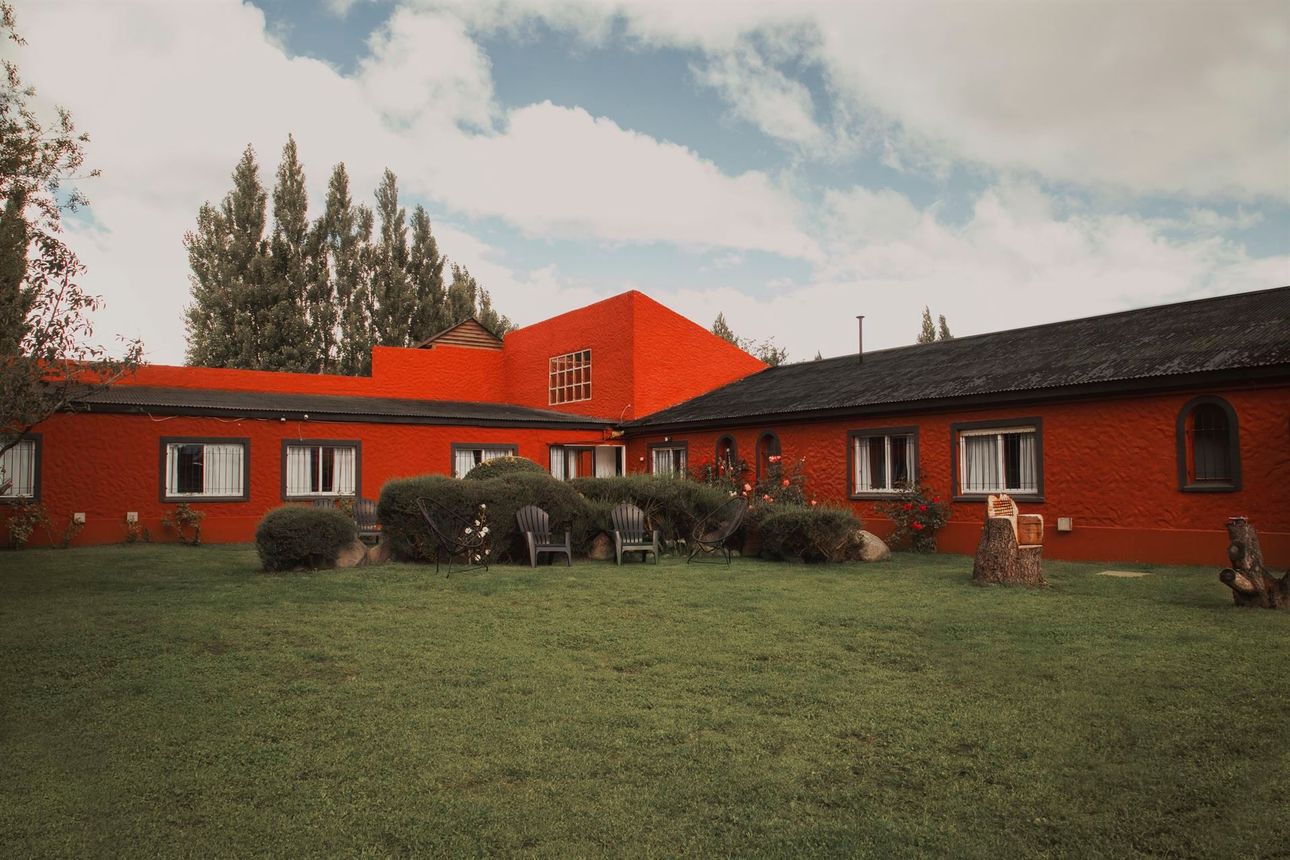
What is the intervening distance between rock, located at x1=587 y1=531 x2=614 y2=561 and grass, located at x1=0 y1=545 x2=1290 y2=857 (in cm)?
447

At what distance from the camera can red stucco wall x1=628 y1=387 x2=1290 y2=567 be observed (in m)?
9.92

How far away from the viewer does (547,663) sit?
213 inches

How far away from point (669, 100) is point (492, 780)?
580 inches

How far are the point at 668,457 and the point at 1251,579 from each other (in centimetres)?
1364

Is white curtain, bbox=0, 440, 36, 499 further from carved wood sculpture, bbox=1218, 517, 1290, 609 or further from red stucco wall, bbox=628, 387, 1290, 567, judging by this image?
carved wood sculpture, bbox=1218, 517, 1290, 609

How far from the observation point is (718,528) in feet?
41.8

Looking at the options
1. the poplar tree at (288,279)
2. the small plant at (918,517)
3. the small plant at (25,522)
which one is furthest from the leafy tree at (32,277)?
the poplar tree at (288,279)

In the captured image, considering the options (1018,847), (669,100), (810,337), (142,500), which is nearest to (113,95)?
(142,500)

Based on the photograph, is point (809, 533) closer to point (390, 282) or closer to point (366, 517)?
point (366, 517)

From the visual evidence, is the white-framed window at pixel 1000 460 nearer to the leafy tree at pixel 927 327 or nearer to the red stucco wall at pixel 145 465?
the red stucco wall at pixel 145 465

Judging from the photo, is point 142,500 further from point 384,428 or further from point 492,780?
point 492,780

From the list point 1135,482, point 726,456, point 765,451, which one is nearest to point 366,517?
point 726,456

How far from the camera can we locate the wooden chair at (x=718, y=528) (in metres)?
12.0

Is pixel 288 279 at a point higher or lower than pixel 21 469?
higher
